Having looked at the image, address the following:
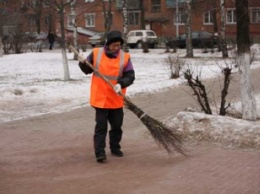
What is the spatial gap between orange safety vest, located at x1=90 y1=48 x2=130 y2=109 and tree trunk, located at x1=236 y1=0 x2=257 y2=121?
2.59 m

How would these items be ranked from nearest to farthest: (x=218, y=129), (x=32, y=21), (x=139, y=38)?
(x=218, y=129) < (x=139, y=38) < (x=32, y=21)

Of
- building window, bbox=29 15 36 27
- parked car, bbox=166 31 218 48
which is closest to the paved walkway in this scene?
parked car, bbox=166 31 218 48

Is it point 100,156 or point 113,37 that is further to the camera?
point 100,156

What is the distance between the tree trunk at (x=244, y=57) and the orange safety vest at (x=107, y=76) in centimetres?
259

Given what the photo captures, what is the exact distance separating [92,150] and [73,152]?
275 mm

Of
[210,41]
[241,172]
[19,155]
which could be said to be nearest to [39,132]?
[19,155]

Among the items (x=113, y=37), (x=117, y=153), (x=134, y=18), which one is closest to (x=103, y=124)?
(x=117, y=153)

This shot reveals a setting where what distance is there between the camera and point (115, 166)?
6.03m

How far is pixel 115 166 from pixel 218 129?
1.98 meters

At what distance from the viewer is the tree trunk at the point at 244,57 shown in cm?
782

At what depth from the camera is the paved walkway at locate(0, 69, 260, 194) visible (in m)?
5.13

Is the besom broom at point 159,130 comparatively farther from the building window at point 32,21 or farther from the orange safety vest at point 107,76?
the building window at point 32,21

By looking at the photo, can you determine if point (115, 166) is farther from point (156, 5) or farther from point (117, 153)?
point (156, 5)

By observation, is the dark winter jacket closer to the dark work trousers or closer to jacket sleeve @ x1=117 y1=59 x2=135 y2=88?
jacket sleeve @ x1=117 y1=59 x2=135 y2=88
